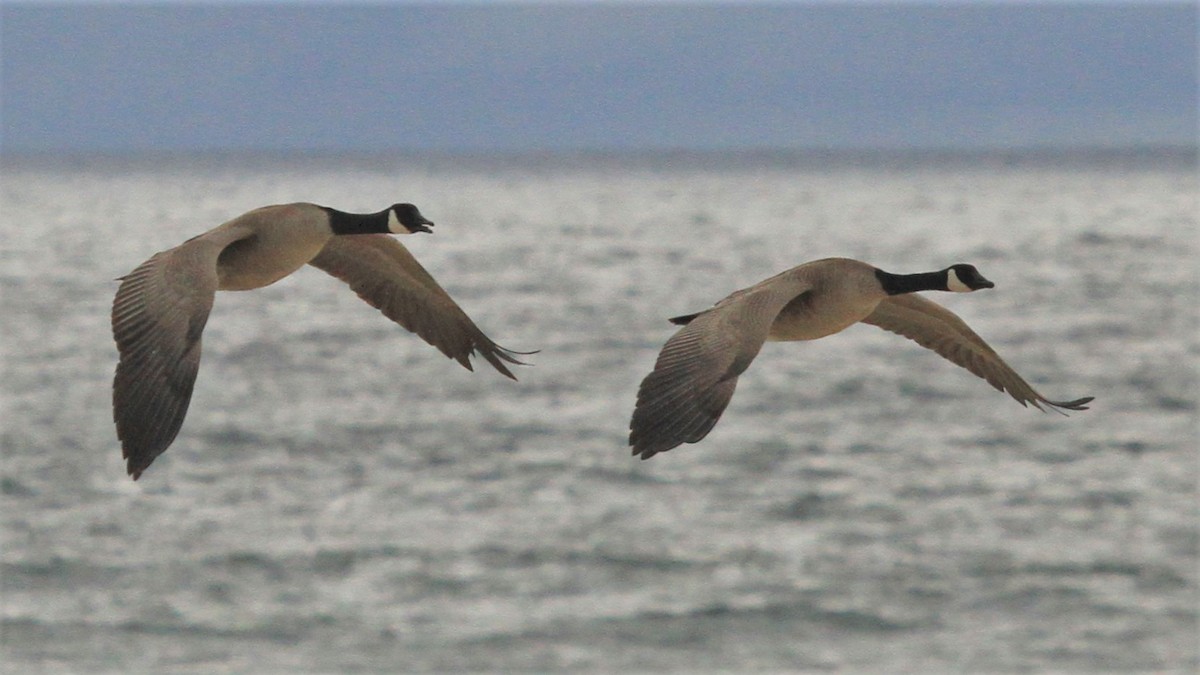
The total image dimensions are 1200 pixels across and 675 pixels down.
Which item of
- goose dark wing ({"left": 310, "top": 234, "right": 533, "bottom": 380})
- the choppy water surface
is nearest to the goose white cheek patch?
goose dark wing ({"left": 310, "top": 234, "right": 533, "bottom": 380})

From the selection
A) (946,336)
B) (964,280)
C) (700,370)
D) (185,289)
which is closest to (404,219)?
(185,289)

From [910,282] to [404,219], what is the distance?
1.76 metres

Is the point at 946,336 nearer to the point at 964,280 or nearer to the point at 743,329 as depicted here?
the point at 964,280

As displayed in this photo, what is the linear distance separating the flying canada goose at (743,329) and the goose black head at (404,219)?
0.94 m

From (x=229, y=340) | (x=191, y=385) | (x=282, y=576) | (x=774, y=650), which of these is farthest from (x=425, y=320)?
(x=229, y=340)

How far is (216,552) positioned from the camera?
234 feet

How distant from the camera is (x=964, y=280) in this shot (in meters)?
6.03

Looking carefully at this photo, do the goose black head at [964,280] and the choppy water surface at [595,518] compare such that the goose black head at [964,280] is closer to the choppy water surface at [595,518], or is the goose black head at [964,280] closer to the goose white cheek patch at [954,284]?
the goose white cheek patch at [954,284]

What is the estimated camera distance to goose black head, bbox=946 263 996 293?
18.9ft

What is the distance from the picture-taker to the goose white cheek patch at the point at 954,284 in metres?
5.74

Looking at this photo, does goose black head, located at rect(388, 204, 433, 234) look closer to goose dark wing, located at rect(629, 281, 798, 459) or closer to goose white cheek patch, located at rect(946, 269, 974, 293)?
goose dark wing, located at rect(629, 281, 798, 459)

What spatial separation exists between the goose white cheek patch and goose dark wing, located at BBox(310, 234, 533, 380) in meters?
2.12

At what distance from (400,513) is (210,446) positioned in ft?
53.5

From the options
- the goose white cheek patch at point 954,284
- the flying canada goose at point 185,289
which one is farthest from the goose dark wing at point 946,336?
the flying canada goose at point 185,289
